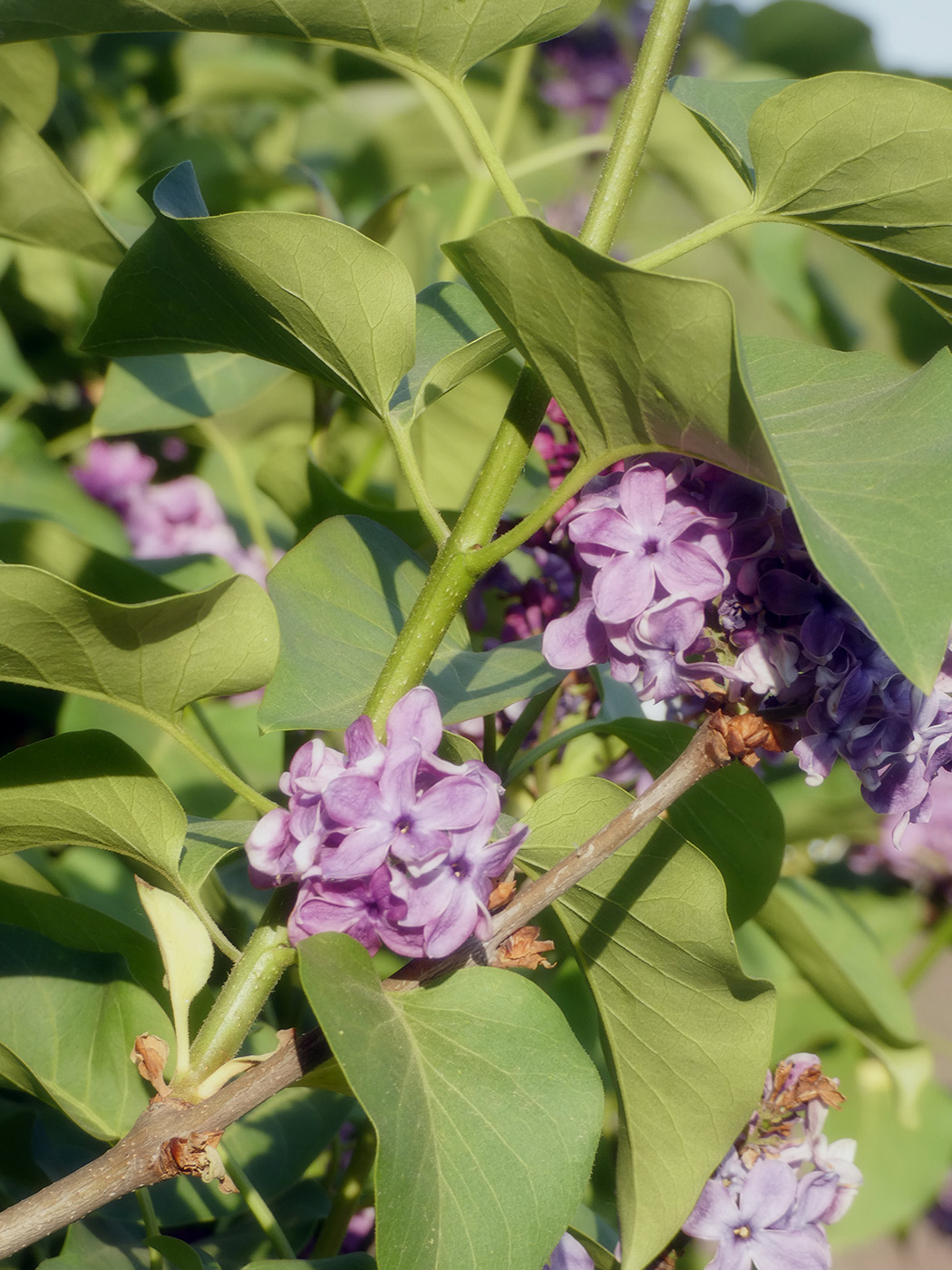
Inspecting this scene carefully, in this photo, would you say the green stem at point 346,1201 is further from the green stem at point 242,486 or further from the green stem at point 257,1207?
the green stem at point 242,486

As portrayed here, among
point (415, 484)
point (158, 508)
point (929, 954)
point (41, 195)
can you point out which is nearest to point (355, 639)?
point (415, 484)

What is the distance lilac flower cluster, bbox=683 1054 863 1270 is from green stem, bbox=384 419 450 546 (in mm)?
265

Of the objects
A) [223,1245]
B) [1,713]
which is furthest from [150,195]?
[1,713]

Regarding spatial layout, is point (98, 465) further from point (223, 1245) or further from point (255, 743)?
point (223, 1245)

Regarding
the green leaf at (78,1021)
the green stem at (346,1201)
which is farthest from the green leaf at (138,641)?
the green stem at (346,1201)

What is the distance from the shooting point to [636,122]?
36 centimetres

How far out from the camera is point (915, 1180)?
3.13 ft

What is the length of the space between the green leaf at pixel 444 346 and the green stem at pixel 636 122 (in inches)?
1.9

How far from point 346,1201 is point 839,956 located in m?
0.37

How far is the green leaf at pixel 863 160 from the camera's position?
13.1 inches

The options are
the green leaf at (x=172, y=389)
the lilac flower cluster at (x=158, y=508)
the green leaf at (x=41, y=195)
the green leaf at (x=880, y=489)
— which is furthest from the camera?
the lilac flower cluster at (x=158, y=508)

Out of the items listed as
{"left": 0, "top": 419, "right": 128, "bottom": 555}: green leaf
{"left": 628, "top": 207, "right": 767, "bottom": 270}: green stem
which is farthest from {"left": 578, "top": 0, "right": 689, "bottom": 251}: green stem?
{"left": 0, "top": 419, "right": 128, "bottom": 555}: green leaf

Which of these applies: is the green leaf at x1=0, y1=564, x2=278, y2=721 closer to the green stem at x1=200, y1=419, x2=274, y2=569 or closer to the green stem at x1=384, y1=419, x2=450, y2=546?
the green stem at x1=384, y1=419, x2=450, y2=546

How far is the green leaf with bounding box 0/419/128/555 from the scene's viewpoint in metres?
0.84
